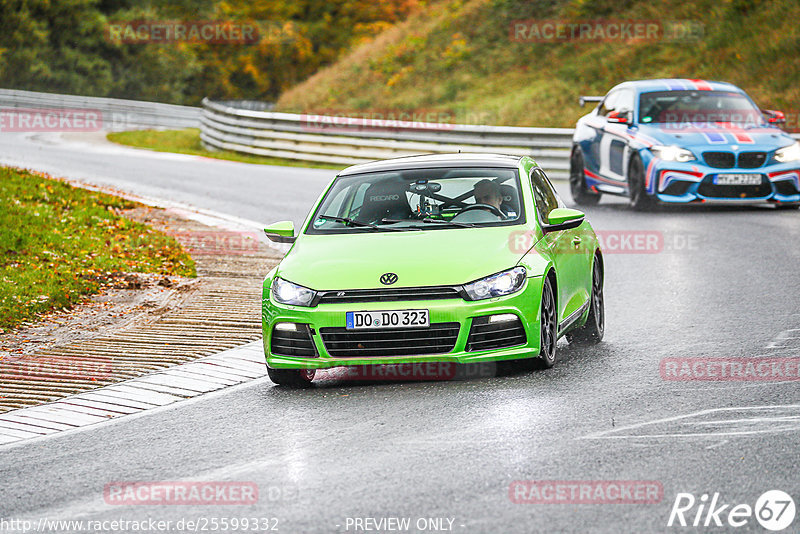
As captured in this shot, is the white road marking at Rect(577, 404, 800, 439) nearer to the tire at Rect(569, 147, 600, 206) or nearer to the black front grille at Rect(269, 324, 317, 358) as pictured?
the black front grille at Rect(269, 324, 317, 358)

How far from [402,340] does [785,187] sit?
37.5 feet

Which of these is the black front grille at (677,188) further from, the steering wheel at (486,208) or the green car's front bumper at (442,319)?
the green car's front bumper at (442,319)

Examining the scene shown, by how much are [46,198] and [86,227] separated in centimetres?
214

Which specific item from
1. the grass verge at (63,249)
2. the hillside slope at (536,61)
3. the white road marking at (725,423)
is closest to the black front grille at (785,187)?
the grass verge at (63,249)

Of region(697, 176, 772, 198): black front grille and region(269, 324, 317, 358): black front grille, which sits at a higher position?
region(269, 324, 317, 358): black front grille

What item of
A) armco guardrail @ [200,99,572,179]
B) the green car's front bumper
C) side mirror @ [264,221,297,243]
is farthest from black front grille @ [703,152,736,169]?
the green car's front bumper

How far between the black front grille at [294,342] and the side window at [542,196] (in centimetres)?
195

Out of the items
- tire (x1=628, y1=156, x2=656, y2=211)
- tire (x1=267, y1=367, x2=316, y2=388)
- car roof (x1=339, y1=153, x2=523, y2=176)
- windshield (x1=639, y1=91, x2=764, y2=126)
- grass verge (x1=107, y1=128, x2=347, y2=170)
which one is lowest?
grass verge (x1=107, y1=128, x2=347, y2=170)

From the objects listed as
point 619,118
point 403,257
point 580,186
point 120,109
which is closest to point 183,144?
point 120,109

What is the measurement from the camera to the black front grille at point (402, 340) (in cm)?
805

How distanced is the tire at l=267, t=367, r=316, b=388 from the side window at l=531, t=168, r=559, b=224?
199cm

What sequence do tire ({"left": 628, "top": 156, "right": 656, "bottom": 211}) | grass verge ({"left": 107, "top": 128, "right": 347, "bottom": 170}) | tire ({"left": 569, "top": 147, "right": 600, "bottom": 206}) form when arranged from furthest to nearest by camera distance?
grass verge ({"left": 107, "top": 128, "right": 347, "bottom": 170}) < tire ({"left": 569, "top": 147, "right": 600, "bottom": 206}) < tire ({"left": 628, "top": 156, "right": 656, "bottom": 211})

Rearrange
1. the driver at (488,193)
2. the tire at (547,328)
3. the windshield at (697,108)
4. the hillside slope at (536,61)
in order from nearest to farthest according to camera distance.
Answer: the tire at (547,328) < the driver at (488,193) < the windshield at (697,108) < the hillside slope at (536,61)

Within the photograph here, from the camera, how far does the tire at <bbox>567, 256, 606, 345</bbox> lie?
9805 mm
